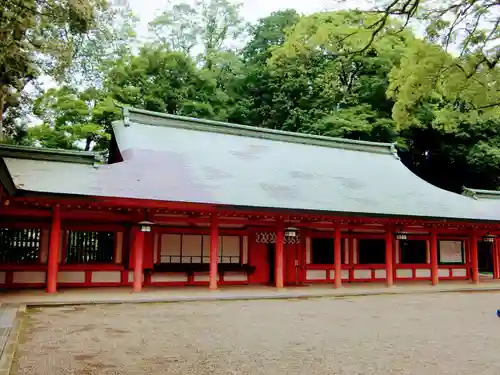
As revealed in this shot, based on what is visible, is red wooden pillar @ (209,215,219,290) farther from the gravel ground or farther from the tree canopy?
the tree canopy

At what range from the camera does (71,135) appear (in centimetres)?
2275

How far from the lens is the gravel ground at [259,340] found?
18.4 feet

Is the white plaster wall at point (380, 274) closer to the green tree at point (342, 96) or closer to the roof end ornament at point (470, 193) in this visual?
the roof end ornament at point (470, 193)

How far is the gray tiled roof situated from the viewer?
12.0 metres

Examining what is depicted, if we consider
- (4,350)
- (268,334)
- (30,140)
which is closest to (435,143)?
(30,140)

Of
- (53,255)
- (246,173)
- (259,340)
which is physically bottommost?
(259,340)

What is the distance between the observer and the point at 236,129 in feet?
58.6

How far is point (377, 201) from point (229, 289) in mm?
5252

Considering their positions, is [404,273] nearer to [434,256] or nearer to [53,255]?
[434,256]

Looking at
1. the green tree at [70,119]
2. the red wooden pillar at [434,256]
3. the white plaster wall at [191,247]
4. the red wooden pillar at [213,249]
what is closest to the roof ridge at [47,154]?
the white plaster wall at [191,247]

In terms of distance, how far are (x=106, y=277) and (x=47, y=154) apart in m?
3.75

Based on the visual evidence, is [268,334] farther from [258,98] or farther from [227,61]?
[227,61]

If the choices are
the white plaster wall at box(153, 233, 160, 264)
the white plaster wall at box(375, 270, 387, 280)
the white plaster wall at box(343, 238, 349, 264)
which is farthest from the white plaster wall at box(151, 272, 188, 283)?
the white plaster wall at box(375, 270, 387, 280)

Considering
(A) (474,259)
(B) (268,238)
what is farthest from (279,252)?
(A) (474,259)
